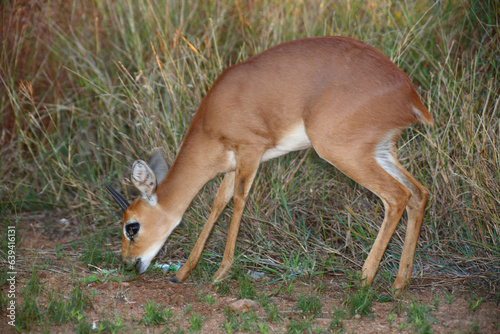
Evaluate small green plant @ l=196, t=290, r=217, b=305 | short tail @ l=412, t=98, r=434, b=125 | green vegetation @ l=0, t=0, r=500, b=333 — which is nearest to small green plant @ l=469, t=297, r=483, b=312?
green vegetation @ l=0, t=0, r=500, b=333

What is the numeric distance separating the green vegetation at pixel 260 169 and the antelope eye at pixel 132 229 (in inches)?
12.8

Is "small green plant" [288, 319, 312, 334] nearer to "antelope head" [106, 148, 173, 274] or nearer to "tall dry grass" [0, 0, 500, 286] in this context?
"tall dry grass" [0, 0, 500, 286]

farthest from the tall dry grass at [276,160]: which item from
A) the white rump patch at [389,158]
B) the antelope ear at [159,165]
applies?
the antelope ear at [159,165]

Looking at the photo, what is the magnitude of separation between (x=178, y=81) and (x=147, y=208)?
1.67 meters

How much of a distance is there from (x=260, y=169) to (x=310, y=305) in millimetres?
1783

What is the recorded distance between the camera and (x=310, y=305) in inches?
155

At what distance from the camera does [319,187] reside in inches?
212

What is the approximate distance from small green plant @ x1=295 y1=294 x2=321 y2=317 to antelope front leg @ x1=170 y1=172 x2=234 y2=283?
1074 mm

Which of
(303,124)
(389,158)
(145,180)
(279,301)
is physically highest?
(303,124)

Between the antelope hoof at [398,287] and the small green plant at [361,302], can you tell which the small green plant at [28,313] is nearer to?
the small green plant at [361,302]

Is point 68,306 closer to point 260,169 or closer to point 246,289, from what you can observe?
point 246,289

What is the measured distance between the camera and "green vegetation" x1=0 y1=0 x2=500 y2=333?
434 cm

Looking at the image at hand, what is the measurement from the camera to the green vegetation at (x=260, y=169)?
14.2 ft

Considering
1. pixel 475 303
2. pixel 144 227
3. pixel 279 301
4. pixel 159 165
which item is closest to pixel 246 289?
pixel 279 301
